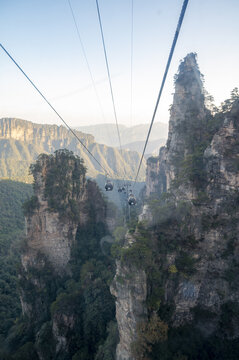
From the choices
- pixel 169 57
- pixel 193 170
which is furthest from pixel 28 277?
pixel 169 57

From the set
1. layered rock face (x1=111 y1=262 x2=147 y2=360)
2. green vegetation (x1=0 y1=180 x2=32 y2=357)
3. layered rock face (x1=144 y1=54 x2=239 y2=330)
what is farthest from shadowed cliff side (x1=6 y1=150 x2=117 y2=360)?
layered rock face (x1=144 y1=54 x2=239 y2=330)

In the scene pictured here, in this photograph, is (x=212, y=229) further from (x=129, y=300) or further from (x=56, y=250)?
(x=56, y=250)

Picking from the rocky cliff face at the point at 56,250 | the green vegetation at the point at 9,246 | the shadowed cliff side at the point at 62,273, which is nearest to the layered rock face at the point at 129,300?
the shadowed cliff side at the point at 62,273

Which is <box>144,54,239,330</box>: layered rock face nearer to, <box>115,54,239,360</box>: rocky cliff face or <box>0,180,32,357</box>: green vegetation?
<box>115,54,239,360</box>: rocky cliff face

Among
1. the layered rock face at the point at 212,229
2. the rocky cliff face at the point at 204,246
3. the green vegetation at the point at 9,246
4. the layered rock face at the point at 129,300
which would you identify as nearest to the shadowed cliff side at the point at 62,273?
the layered rock face at the point at 129,300

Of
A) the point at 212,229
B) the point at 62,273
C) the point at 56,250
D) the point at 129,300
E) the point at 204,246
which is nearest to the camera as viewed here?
the point at 129,300

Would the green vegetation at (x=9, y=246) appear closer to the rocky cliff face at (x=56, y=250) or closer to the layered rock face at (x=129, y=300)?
the rocky cliff face at (x=56, y=250)

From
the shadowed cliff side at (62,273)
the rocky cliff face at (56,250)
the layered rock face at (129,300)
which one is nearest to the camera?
the layered rock face at (129,300)

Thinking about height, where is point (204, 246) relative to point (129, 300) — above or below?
above

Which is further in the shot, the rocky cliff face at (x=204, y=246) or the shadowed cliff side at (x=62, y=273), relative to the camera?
the shadowed cliff side at (x=62, y=273)

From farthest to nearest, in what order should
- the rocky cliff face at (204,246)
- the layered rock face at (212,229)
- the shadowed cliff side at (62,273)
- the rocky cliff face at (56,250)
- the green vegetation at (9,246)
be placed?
the green vegetation at (9,246), the rocky cliff face at (56,250), the shadowed cliff side at (62,273), the layered rock face at (212,229), the rocky cliff face at (204,246)

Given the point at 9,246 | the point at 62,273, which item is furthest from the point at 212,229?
the point at 9,246
